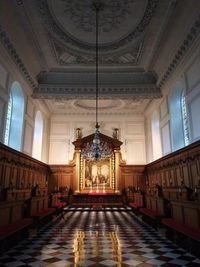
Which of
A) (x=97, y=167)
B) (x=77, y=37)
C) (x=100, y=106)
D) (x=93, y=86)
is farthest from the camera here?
(x=97, y=167)

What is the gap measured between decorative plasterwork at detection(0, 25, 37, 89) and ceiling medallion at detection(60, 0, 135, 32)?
7.46 ft

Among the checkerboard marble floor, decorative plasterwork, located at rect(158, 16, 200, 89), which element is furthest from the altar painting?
the checkerboard marble floor

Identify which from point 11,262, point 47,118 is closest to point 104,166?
point 47,118

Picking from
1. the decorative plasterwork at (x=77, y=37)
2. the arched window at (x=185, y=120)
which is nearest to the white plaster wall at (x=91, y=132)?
the arched window at (x=185, y=120)

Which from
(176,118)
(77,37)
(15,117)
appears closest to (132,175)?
(176,118)

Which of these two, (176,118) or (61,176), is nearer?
(176,118)

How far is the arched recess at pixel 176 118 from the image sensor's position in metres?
10.4

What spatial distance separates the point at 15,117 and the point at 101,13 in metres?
5.94

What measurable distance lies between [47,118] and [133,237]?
11.8 m

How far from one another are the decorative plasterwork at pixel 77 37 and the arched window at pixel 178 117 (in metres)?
3.03

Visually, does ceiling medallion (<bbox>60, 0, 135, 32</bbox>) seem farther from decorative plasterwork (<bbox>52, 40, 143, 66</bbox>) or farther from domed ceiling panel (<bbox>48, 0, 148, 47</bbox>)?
decorative plasterwork (<bbox>52, 40, 143, 66</bbox>)

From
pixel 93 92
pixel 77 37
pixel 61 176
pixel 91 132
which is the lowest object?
pixel 61 176

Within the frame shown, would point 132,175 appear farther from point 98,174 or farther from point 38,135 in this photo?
point 38,135

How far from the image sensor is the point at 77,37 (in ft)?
29.8
